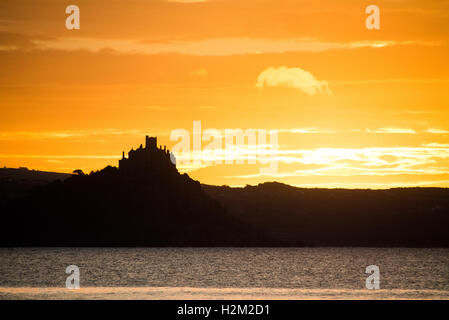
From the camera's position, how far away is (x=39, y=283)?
366ft

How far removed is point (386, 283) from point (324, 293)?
25556mm

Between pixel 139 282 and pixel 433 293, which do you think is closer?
pixel 433 293

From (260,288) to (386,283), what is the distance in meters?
24.5
